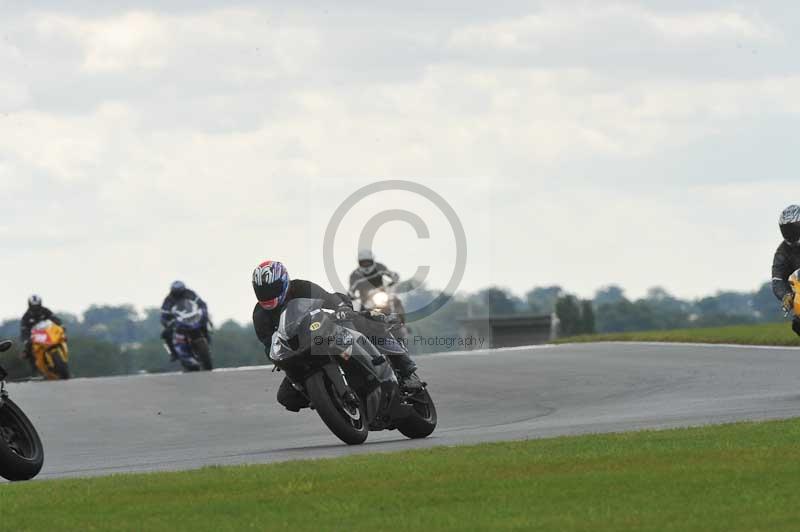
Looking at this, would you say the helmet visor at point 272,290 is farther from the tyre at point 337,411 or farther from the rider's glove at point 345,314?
the tyre at point 337,411

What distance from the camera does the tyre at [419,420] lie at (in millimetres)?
16641

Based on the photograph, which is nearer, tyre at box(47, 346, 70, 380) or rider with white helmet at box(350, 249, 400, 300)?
rider with white helmet at box(350, 249, 400, 300)

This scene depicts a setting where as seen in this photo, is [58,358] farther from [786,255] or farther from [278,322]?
[278,322]

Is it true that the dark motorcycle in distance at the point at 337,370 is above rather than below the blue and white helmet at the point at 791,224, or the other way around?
below

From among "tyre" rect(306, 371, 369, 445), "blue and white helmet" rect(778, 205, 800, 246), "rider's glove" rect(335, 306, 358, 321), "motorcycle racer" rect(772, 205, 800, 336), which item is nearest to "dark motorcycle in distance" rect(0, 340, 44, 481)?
"tyre" rect(306, 371, 369, 445)

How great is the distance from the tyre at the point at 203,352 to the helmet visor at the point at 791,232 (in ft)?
56.6

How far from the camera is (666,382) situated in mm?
23922

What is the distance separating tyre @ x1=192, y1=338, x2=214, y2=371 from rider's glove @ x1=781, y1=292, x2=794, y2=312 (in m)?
17.4

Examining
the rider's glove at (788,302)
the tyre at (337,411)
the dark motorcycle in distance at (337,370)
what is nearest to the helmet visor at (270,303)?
the dark motorcycle in distance at (337,370)

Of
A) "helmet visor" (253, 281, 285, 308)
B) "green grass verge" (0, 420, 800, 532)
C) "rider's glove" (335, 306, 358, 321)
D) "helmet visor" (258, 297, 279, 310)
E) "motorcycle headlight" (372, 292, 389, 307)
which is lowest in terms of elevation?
"green grass verge" (0, 420, 800, 532)

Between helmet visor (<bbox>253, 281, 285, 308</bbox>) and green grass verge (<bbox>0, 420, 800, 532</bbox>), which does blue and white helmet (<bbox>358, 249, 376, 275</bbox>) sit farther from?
green grass verge (<bbox>0, 420, 800, 532</bbox>)

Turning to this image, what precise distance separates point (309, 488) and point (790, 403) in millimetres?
8130

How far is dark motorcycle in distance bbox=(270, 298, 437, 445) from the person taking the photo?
51.4ft

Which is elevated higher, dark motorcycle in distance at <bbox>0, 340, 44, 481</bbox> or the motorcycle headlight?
the motorcycle headlight
